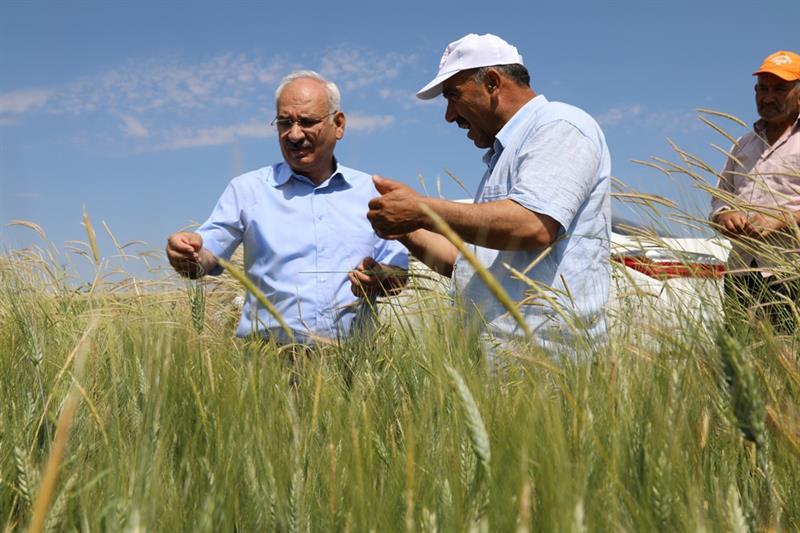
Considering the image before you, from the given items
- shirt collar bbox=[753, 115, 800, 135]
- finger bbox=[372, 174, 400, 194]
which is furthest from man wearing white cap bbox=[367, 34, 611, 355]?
shirt collar bbox=[753, 115, 800, 135]

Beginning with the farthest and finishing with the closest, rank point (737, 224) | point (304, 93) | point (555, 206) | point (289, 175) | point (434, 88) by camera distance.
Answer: point (304, 93) → point (289, 175) → point (737, 224) → point (434, 88) → point (555, 206)

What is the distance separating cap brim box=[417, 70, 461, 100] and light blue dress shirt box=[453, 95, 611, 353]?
331 mm

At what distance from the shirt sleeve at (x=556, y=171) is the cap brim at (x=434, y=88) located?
490mm

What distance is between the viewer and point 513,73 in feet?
9.07

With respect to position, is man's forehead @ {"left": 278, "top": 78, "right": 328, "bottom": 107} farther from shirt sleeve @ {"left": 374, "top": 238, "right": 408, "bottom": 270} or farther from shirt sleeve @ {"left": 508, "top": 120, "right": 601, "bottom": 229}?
shirt sleeve @ {"left": 508, "top": 120, "right": 601, "bottom": 229}

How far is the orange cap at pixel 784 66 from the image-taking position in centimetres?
393

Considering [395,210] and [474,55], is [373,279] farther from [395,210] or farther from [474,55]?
[474,55]

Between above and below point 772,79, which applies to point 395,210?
below

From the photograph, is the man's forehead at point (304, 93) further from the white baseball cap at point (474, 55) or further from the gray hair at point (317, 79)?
the white baseball cap at point (474, 55)

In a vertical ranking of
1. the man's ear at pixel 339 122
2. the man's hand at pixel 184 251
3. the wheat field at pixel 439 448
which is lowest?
the wheat field at pixel 439 448

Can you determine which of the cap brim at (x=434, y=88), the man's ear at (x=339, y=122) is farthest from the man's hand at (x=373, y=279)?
the man's ear at (x=339, y=122)

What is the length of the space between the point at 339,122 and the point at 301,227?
0.61 metres

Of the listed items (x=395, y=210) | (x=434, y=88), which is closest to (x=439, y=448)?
(x=395, y=210)

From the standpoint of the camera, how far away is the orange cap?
12.9ft
